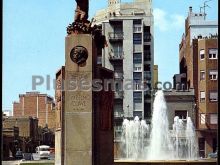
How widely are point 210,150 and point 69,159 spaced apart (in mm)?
45736

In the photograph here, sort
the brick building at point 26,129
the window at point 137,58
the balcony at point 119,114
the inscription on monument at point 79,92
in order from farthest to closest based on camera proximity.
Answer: the brick building at point 26,129, the window at point 137,58, the balcony at point 119,114, the inscription on monument at point 79,92

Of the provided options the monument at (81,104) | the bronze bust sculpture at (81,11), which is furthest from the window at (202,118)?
the bronze bust sculpture at (81,11)

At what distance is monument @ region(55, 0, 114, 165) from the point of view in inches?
714

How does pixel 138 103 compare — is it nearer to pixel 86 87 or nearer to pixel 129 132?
pixel 129 132

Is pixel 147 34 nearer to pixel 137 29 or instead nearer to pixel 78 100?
pixel 137 29

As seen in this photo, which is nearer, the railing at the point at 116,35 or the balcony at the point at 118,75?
the balcony at the point at 118,75

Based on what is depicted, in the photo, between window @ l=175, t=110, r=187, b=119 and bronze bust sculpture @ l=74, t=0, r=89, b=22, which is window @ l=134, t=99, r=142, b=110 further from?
bronze bust sculpture @ l=74, t=0, r=89, b=22

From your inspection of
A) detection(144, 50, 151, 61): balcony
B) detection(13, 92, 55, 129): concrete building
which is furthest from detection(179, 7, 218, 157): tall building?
detection(13, 92, 55, 129): concrete building

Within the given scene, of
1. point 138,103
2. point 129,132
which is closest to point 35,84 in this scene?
point 129,132

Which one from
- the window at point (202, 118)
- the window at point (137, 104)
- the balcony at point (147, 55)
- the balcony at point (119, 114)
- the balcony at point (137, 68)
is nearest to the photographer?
the window at point (202, 118)

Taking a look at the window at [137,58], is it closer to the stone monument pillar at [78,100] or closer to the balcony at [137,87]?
the balcony at [137,87]

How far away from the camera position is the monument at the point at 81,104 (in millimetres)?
18125

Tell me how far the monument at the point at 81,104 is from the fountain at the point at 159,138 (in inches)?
1141

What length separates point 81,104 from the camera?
18.3m
